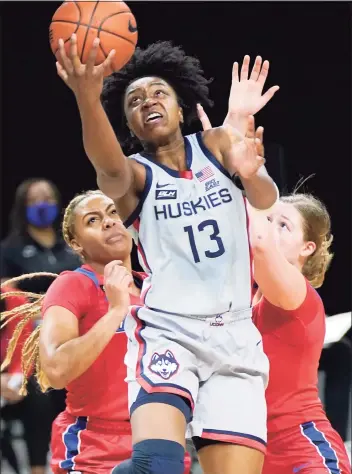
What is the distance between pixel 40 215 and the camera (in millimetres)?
5871

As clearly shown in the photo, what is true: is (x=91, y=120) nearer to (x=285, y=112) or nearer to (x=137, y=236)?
(x=137, y=236)

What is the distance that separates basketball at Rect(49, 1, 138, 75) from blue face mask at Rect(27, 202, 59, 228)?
279 centimetres

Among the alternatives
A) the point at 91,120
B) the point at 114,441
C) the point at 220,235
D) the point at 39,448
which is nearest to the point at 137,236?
the point at 220,235

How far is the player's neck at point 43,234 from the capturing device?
5.84 meters

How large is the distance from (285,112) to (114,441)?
467cm

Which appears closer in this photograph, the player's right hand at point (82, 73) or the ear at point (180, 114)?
the player's right hand at point (82, 73)

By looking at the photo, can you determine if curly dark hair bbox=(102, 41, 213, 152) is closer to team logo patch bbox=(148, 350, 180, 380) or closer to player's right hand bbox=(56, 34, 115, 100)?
player's right hand bbox=(56, 34, 115, 100)

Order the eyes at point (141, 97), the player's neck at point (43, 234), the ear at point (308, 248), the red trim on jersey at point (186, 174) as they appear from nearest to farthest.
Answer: the red trim on jersey at point (186, 174) → the eyes at point (141, 97) → the ear at point (308, 248) → the player's neck at point (43, 234)

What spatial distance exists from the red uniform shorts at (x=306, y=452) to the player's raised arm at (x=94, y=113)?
107 cm

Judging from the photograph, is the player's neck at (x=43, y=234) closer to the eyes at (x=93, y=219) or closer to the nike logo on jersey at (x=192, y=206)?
the eyes at (x=93, y=219)

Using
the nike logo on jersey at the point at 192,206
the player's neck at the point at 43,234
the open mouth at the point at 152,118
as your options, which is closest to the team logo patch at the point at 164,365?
the nike logo on jersey at the point at 192,206

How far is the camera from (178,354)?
3.07 metres

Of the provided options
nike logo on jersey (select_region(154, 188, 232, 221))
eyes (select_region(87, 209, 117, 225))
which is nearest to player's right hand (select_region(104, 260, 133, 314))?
nike logo on jersey (select_region(154, 188, 232, 221))

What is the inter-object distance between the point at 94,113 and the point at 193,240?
52cm
